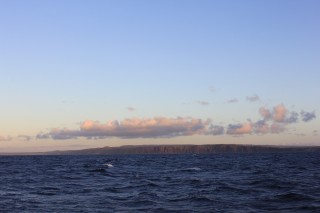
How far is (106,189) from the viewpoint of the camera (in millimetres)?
39062

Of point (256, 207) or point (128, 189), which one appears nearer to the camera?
point (256, 207)

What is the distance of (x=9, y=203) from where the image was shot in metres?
29.5

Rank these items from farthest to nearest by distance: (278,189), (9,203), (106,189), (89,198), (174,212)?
(106,189), (278,189), (89,198), (9,203), (174,212)

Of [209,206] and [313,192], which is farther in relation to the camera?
[313,192]

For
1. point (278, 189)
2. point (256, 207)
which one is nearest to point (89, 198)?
point (256, 207)

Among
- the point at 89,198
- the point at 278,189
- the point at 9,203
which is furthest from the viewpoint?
the point at 278,189

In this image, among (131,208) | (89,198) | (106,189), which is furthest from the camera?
(106,189)

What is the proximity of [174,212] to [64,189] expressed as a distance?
16326 millimetres

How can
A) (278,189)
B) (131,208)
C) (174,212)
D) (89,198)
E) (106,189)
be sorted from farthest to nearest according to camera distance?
(106,189)
(278,189)
(89,198)
(131,208)
(174,212)

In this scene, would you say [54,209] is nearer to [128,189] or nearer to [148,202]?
[148,202]

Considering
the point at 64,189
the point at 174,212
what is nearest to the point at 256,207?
the point at 174,212

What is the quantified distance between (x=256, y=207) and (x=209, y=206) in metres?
2.94

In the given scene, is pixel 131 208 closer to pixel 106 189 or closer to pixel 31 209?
pixel 31 209

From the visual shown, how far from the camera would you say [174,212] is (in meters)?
25.6
